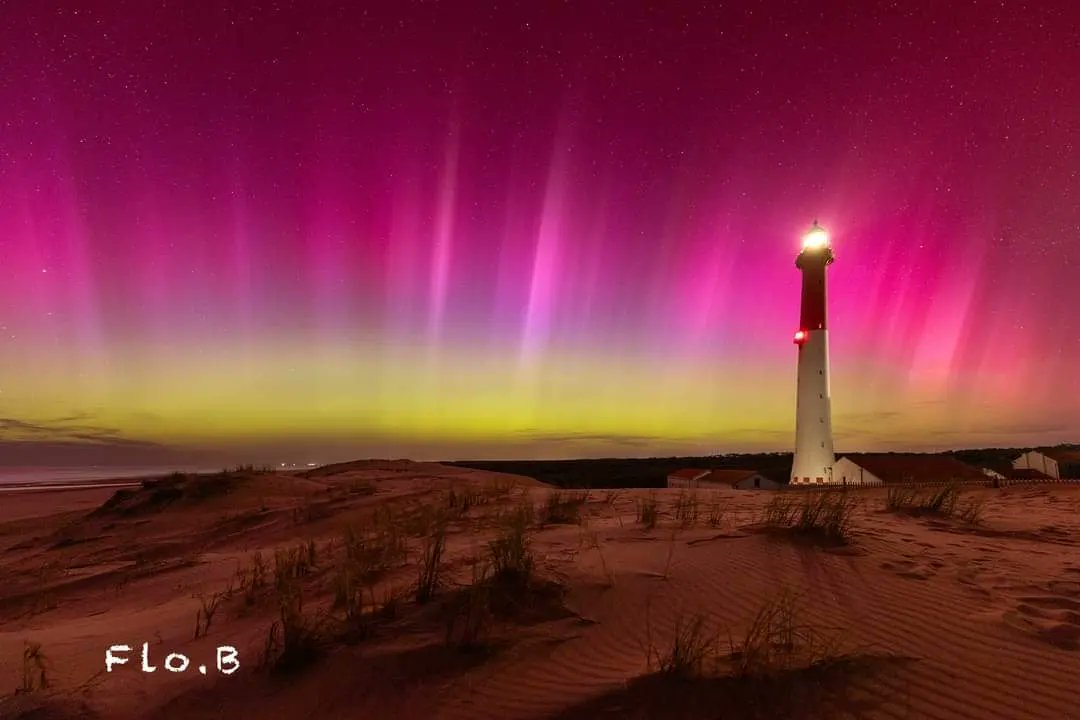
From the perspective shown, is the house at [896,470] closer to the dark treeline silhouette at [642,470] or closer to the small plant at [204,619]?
the dark treeline silhouette at [642,470]

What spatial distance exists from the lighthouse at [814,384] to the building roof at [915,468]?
8.85 ft

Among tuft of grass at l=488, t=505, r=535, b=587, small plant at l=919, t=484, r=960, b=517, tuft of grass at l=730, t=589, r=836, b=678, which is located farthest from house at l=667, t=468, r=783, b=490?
tuft of grass at l=730, t=589, r=836, b=678

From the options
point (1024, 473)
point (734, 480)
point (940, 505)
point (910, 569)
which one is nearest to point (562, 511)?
point (910, 569)

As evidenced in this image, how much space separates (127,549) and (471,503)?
700 cm

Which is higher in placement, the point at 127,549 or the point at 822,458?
the point at 822,458

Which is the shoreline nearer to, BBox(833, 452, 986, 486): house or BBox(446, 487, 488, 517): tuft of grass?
BBox(446, 487, 488, 517): tuft of grass

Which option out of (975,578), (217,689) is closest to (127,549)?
(217,689)

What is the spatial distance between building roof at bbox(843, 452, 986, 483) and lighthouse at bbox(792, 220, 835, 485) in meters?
2.70

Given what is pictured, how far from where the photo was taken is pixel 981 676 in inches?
132

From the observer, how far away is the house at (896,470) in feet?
90.1

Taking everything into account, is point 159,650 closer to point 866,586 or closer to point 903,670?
point 903,670

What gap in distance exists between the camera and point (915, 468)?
1145 inches

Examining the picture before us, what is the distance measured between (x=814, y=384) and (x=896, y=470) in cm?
615

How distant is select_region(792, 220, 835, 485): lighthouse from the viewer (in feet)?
90.5
